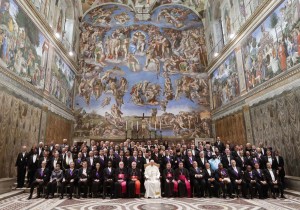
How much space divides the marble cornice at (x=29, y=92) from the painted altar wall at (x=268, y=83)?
1137 cm

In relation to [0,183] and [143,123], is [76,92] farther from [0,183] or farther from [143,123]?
[0,183]

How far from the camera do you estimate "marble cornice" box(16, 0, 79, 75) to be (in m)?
11.1

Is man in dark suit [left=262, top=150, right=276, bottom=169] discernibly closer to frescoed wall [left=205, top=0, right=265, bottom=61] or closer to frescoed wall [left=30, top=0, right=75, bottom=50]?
frescoed wall [left=205, top=0, right=265, bottom=61]

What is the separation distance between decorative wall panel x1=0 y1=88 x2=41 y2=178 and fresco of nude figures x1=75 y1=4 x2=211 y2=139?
7.07 m

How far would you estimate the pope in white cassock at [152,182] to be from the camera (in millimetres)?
7997

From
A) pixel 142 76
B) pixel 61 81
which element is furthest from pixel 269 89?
pixel 61 81

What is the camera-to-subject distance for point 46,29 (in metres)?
13.2

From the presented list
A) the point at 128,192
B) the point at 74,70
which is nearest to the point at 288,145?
the point at 128,192

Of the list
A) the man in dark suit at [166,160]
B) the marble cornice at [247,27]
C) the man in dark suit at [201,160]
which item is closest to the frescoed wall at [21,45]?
the man in dark suit at [166,160]

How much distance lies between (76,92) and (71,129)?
123 inches

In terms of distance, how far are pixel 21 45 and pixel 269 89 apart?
39.4 feet

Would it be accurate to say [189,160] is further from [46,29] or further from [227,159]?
[46,29]

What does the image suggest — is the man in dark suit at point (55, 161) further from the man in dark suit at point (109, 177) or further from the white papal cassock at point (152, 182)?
the white papal cassock at point (152, 182)

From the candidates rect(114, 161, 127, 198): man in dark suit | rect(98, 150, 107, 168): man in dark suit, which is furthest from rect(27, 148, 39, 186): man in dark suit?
rect(114, 161, 127, 198): man in dark suit
